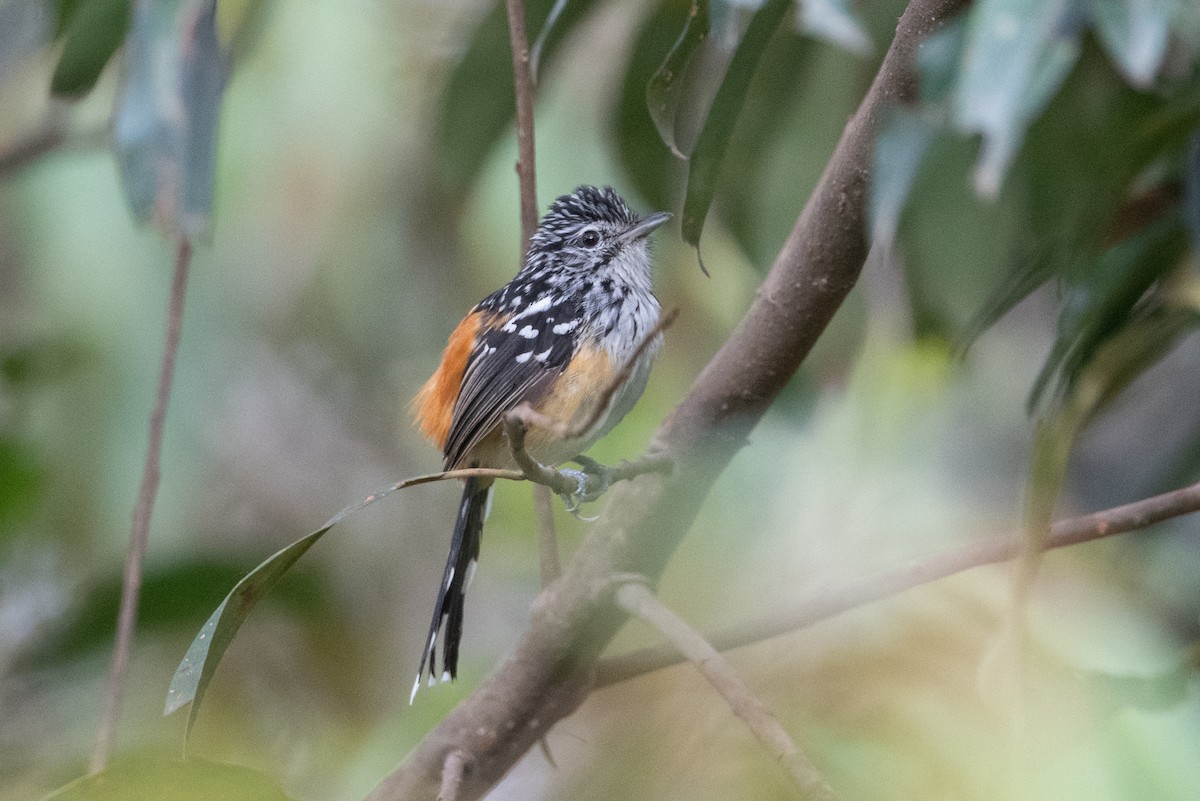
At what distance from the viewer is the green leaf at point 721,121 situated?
1.90 metres

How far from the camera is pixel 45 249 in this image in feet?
11.3

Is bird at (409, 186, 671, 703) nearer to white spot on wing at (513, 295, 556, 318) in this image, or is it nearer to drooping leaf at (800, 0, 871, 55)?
white spot on wing at (513, 295, 556, 318)

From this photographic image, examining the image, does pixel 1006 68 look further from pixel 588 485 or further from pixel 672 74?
pixel 588 485

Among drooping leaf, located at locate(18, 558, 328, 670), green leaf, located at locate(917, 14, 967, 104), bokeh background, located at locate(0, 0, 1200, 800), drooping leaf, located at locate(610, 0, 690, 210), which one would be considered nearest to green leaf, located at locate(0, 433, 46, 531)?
bokeh background, located at locate(0, 0, 1200, 800)

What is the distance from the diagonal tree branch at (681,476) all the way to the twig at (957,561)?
0.26m

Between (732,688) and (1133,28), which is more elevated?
(1133,28)

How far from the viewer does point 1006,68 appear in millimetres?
1444

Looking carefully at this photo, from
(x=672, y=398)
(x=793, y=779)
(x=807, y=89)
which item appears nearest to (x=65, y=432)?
(x=672, y=398)

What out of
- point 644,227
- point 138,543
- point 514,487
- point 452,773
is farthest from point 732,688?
point 514,487

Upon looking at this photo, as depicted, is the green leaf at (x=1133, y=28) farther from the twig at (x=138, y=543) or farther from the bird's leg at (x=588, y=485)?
the twig at (x=138, y=543)

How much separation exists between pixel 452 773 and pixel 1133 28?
1574 millimetres

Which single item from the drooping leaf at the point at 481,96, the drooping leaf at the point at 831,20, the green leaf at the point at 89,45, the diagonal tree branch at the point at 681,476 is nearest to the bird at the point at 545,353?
the diagonal tree branch at the point at 681,476

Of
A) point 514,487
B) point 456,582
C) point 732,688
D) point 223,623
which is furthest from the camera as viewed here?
point 514,487

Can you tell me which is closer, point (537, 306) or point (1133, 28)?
point (1133, 28)
